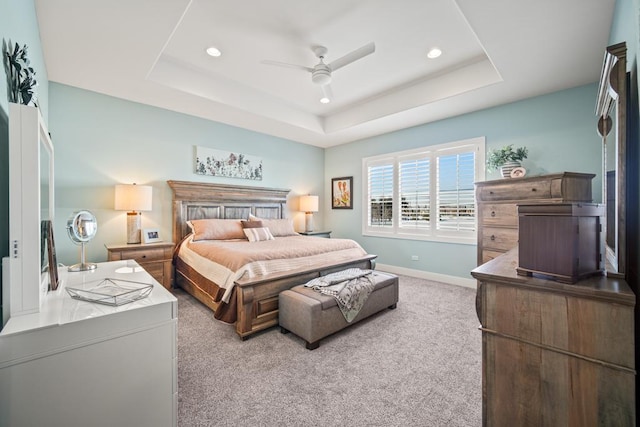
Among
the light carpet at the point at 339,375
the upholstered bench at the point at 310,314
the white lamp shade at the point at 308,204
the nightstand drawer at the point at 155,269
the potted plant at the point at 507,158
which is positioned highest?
the potted plant at the point at 507,158

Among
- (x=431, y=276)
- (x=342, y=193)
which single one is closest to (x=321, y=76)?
(x=342, y=193)

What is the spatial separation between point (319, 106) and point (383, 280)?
323cm

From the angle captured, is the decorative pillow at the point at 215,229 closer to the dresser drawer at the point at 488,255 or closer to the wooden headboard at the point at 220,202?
the wooden headboard at the point at 220,202

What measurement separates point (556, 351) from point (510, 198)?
256 centimetres

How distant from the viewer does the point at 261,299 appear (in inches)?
103

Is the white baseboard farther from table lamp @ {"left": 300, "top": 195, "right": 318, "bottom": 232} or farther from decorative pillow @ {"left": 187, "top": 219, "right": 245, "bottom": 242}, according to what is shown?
decorative pillow @ {"left": 187, "top": 219, "right": 245, "bottom": 242}

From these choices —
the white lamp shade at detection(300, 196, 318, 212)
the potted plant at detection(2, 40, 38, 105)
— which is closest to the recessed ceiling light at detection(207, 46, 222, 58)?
the potted plant at detection(2, 40, 38, 105)

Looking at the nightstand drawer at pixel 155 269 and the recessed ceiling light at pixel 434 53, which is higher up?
the recessed ceiling light at pixel 434 53

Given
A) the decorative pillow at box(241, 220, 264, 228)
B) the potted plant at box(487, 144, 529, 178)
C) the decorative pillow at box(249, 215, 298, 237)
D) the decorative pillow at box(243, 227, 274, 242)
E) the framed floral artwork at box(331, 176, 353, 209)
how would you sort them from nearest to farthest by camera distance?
the potted plant at box(487, 144, 529, 178)
the decorative pillow at box(243, 227, 274, 242)
the decorative pillow at box(241, 220, 264, 228)
the decorative pillow at box(249, 215, 298, 237)
the framed floral artwork at box(331, 176, 353, 209)

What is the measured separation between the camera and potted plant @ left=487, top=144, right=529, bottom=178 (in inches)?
137

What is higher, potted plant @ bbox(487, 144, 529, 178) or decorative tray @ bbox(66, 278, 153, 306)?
potted plant @ bbox(487, 144, 529, 178)

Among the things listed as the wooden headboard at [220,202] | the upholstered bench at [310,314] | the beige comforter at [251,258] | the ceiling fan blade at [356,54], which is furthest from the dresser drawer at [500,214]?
the wooden headboard at [220,202]

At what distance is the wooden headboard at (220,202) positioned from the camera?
166 inches

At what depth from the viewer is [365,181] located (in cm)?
566
